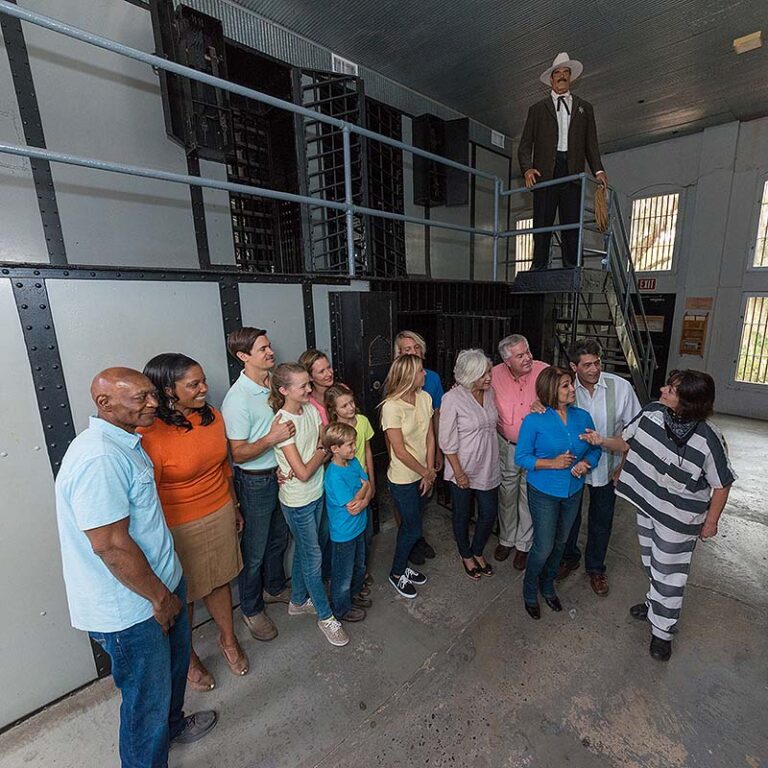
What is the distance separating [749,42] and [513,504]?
243 inches

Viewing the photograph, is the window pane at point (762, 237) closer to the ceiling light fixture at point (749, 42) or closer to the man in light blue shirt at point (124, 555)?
the ceiling light fixture at point (749, 42)

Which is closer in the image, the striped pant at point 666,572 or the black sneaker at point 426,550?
the striped pant at point 666,572

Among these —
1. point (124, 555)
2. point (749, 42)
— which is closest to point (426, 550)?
point (124, 555)

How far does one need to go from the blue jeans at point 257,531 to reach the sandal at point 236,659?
10.7 inches

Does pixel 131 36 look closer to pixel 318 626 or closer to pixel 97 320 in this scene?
pixel 97 320

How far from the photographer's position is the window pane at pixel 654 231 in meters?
7.98

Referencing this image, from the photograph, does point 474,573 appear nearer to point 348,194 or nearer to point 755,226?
point 348,194

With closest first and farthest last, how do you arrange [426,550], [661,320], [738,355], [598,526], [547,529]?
[547,529] → [598,526] → [426,550] → [738,355] → [661,320]

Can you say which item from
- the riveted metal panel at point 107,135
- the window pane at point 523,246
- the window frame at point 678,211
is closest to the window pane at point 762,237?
the window frame at point 678,211

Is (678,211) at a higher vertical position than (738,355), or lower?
higher

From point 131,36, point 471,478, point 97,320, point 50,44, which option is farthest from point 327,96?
point 471,478

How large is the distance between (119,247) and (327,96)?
320 cm

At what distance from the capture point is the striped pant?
2311mm

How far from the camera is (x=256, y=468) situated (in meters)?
2.50
